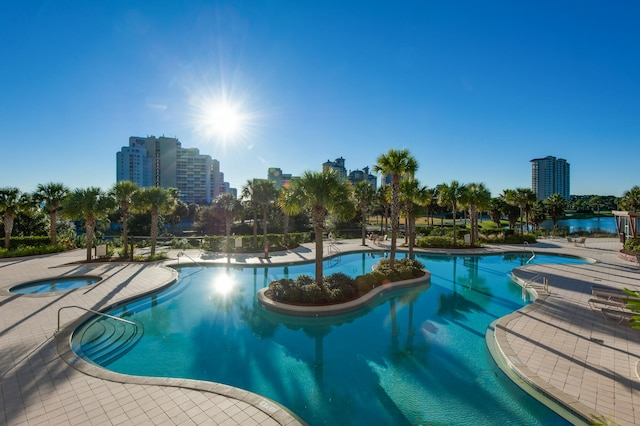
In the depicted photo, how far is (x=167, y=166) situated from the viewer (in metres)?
124

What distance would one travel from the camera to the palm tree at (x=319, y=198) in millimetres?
11898

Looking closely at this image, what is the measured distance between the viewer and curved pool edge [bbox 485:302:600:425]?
17.9ft

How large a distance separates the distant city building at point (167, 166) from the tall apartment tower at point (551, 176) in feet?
529

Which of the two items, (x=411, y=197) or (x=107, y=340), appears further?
(x=411, y=197)

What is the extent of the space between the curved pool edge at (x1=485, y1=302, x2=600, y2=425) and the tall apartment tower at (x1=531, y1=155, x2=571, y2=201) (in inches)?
7026

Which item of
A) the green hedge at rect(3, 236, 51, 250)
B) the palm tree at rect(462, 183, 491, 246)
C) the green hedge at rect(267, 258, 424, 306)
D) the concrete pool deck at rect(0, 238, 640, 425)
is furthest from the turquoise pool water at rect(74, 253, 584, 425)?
the green hedge at rect(3, 236, 51, 250)

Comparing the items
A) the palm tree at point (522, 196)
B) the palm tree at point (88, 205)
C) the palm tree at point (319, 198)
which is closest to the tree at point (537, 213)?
the palm tree at point (522, 196)

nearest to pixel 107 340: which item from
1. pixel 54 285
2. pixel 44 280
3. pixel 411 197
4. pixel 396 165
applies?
pixel 54 285

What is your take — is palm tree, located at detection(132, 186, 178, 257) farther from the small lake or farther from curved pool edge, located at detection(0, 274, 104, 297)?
the small lake

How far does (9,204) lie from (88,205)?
8732mm

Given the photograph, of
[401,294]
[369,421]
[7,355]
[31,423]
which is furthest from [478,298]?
[7,355]

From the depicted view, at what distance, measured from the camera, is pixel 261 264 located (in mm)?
19297

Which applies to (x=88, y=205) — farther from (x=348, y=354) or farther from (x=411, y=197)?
(x=411, y=197)

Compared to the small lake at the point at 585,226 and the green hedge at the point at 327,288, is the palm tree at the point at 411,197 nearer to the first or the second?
the green hedge at the point at 327,288
